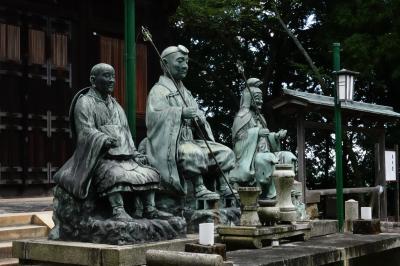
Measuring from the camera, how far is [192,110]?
780 centimetres

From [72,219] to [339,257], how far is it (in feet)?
11.1

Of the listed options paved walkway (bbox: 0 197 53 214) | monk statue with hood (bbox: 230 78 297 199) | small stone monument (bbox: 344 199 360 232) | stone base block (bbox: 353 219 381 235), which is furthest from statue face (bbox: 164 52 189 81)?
small stone monument (bbox: 344 199 360 232)

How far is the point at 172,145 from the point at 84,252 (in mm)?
1945

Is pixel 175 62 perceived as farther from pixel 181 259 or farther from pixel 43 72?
pixel 43 72

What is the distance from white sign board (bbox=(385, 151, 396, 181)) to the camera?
16.9 metres

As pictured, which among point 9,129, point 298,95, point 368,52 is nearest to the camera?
point 9,129

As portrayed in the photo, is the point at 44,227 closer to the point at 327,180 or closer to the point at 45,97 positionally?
the point at 45,97

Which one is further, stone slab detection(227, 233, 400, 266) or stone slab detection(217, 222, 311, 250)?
stone slab detection(217, 222, 311, 250)

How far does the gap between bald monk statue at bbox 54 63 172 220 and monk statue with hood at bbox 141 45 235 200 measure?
0.49 m

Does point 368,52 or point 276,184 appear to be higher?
point 368,52

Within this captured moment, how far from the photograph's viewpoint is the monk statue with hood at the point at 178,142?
7559 mm

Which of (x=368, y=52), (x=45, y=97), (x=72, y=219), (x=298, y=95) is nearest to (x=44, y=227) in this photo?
(x=72, y=219)

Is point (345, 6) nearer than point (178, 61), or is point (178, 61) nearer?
point (178, 61)

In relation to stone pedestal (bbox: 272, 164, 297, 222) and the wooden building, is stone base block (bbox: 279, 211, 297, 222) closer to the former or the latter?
stone pedestal (bbox: 272, 164, 297, 222)
